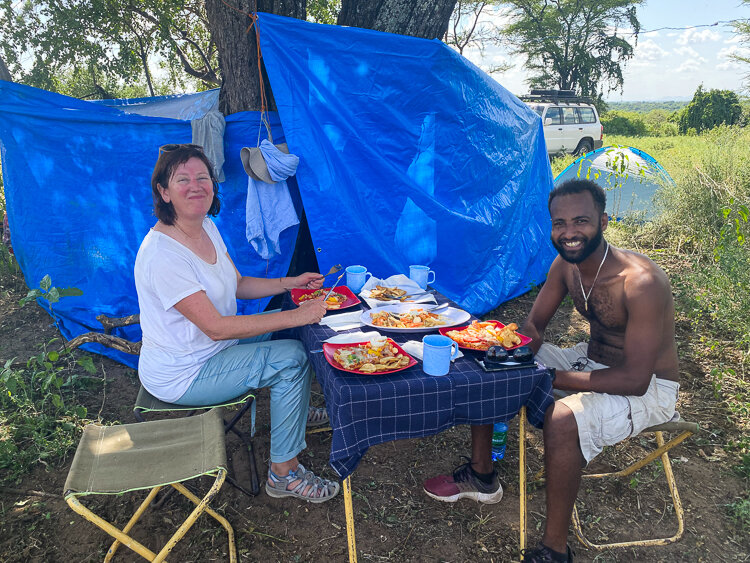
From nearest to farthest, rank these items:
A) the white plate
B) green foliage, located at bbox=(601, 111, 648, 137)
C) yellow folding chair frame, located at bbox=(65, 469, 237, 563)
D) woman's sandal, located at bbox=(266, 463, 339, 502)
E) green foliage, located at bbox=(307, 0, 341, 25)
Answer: yellow folding chair frame, located at bbox=(65, 469, 237, 563) → the white plate → woman's sandal, located at bbox=(266, 463, 339, 502) → green foliage, located at bbox=(307, 0, 341, 25) → green foliage, located at bbox=(601, 111, 648, 137)

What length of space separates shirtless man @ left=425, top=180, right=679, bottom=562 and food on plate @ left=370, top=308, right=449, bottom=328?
538mm

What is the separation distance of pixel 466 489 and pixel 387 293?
111cm

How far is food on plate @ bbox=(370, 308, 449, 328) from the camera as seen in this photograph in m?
2.23

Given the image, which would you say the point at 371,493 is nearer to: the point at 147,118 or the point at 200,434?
the point at 200,434

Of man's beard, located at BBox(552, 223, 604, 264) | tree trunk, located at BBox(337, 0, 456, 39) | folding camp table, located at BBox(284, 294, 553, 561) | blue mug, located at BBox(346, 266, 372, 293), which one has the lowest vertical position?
folding camp table, located at BBox(284, 294, 553, 561)

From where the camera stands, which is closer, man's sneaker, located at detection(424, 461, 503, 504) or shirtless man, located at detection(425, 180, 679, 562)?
shirtless man, located at detection(425, 180, 679, 562)

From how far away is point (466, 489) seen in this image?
2.51 m

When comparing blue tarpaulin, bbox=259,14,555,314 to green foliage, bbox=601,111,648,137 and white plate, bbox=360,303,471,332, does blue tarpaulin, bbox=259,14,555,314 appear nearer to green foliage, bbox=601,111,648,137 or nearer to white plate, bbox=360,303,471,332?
white plate, bbox=360,303,471,332

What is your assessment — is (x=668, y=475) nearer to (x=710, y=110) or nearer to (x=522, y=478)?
(x=522, y=478)

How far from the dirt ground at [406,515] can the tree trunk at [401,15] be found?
3053mm

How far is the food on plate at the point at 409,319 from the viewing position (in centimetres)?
223

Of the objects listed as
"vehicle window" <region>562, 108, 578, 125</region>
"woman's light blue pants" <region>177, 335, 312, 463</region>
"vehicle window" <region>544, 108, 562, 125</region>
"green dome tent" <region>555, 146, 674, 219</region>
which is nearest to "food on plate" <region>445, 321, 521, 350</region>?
"woman's light blue pants" <region>177, 335, 312, 463</region>

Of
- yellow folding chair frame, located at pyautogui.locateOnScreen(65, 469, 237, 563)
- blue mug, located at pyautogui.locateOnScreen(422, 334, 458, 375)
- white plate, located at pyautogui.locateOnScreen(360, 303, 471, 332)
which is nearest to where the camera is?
yellow folding chair frame, located at pyautogui.locateOnScreen(65, 469, 237, 563)

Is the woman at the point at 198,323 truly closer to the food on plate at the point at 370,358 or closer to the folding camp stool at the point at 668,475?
the food on plate at the point at 370,358
